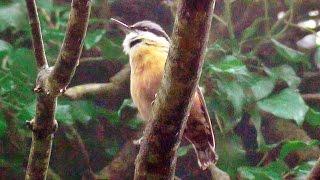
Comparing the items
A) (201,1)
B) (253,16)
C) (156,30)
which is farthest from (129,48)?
(201,1)

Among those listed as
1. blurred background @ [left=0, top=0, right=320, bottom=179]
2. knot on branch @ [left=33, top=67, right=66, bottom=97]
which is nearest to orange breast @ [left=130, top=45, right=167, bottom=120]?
blurred background @ [left=0, top=0, right=320, bottom=179]

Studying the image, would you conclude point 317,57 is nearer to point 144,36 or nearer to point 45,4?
point 144,36

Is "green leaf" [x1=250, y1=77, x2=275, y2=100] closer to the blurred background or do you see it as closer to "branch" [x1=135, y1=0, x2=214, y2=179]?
the blurred background

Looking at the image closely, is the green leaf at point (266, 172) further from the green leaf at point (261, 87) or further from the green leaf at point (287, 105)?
the green leaf at point (261, 87)

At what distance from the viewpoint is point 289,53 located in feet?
7.05

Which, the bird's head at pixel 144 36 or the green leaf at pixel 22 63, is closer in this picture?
the bird's head at pixel 144 36

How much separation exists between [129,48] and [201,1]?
3.47 feet

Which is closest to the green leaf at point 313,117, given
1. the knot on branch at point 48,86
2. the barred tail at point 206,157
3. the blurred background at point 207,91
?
the blurred background at point 207,91

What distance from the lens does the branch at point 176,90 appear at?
91 cm

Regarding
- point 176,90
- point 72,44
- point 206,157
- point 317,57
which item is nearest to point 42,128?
point 72,44

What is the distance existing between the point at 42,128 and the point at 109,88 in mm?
988

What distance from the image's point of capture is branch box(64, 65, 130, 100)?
221 cm

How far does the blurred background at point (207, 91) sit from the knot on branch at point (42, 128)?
615mm

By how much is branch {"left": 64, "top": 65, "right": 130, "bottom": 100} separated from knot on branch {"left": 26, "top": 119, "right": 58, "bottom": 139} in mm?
919
